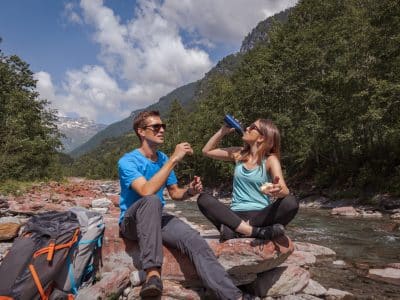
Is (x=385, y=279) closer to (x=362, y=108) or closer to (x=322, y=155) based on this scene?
(x=362, y=108)

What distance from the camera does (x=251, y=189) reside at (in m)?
5.51

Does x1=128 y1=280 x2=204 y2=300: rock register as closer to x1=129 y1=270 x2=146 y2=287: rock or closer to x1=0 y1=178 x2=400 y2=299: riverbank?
x1=129 y1=270 x2=146 y2=287: rock

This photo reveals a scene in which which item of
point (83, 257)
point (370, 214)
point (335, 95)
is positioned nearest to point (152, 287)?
point (83, 257)

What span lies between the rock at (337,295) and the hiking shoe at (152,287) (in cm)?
306

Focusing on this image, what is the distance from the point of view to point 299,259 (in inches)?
314

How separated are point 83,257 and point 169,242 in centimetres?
107

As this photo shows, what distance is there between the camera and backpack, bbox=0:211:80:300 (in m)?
3.88

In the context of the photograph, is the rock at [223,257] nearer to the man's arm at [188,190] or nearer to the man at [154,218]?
the man at [154,218]

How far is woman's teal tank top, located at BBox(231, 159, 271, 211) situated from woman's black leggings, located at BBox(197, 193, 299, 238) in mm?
107

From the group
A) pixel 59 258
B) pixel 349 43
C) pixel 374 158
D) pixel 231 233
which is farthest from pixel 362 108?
pixel 59 258

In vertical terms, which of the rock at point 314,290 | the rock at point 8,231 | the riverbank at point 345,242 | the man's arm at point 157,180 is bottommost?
the riverbank at point 345,242

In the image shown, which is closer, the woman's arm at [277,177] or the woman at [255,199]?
the woman's arm at [277,177]

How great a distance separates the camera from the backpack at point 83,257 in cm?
435

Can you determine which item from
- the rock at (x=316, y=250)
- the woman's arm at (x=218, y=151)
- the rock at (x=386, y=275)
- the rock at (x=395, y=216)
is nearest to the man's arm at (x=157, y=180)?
the woman's arm at (x=218, y=151)
